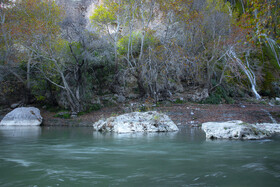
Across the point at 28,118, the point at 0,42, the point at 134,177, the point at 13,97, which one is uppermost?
the point at 0,42

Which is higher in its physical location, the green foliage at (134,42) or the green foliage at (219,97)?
Result: the green foliage at (134,42)

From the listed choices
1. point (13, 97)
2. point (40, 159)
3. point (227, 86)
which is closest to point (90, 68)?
point (13, 97)

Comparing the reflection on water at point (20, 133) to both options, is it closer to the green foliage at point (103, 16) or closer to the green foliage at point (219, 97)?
the green foliage at point (103, 16)

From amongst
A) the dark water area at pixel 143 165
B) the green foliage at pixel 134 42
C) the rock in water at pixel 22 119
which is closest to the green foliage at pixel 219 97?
the green foliage at pixel 134 42

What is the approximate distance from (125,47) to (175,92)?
20.9ft

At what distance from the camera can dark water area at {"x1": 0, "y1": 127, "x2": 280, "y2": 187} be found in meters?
4.02

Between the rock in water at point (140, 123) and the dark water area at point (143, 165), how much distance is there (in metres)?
4.16

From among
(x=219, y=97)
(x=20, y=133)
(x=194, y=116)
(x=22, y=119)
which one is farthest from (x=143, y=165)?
(x=219, y=97)

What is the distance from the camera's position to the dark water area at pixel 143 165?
4023 mm

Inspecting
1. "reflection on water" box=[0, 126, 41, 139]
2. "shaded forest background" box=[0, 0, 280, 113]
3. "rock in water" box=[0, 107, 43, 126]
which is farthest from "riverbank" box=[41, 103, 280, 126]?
"reflection on water" box=[0, 126, 41, 139]

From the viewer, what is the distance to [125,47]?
22.8 metres

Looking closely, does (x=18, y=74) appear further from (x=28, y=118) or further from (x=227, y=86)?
(x=227, y=86)

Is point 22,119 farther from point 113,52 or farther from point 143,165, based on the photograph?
point 143,165

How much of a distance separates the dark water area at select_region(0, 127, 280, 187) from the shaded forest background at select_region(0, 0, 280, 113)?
11205 millimetres
